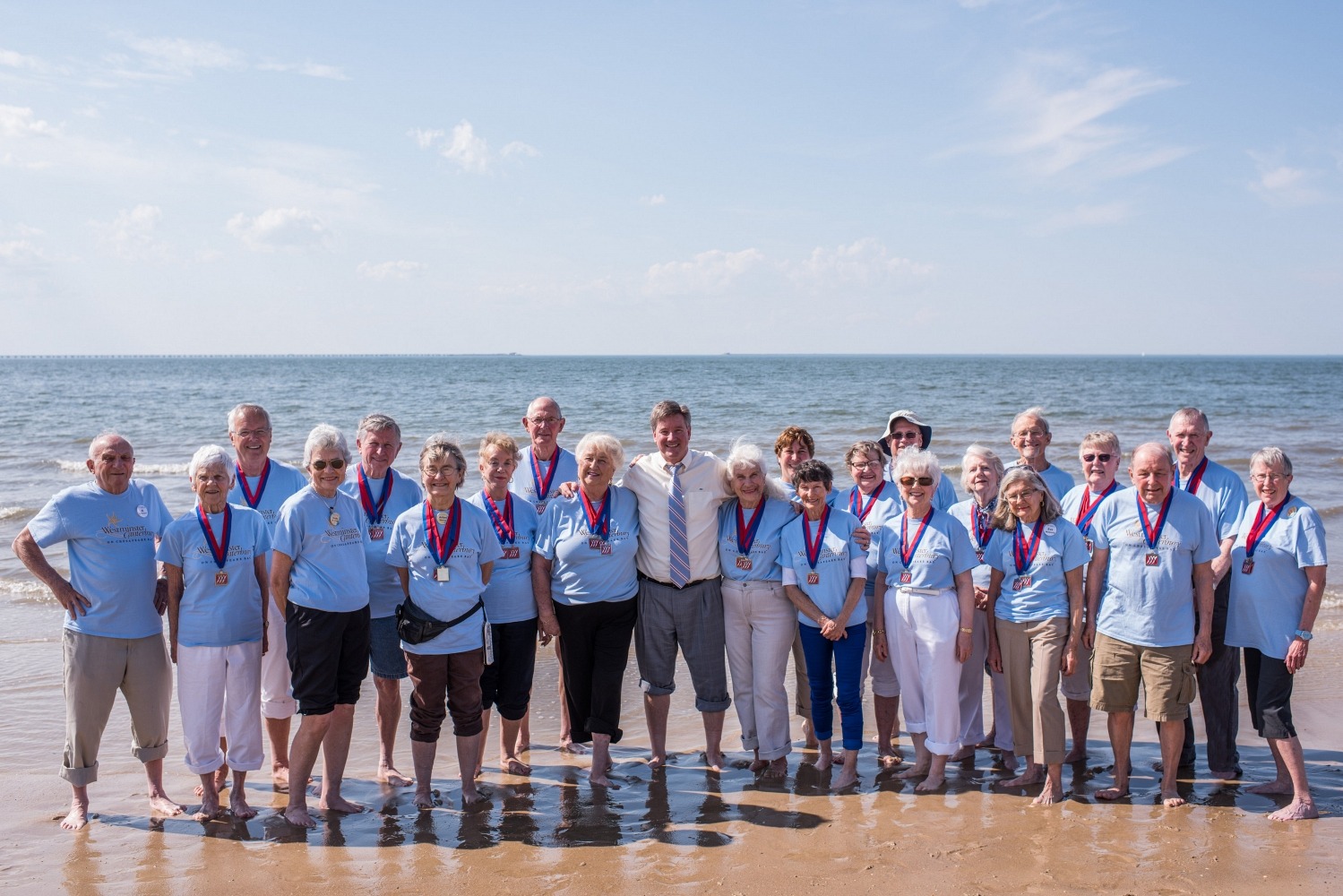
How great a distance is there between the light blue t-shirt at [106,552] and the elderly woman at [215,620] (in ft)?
0.44

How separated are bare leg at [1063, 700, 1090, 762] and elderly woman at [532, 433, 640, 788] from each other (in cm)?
260

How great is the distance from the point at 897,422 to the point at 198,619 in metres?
4.09

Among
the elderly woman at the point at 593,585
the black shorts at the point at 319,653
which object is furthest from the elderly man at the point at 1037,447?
the black shorts at the point at 319,653

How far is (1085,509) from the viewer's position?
505 cm

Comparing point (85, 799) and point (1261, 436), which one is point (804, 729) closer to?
point (85, 799)

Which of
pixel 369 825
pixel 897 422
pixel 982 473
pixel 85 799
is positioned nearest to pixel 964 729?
pixel 982 473

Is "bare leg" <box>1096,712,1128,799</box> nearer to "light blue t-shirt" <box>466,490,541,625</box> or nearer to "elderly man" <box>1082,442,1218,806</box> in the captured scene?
"elderly man" <box>1082,442,1218,806</box>

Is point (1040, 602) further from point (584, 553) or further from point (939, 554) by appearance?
point (584, 553)

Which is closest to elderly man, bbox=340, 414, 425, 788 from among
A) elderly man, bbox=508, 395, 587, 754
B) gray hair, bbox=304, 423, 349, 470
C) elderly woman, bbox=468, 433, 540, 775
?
gray hair, bbox=304, 423, 349, 470

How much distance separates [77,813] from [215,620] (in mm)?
1194

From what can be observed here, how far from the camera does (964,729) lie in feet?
17.2

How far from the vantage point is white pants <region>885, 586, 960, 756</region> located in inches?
189

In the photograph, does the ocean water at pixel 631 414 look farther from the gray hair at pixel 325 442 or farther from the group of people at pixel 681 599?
the gray hair at pixel 325 442

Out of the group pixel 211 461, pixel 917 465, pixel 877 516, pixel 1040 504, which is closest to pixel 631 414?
pixel 877 516
